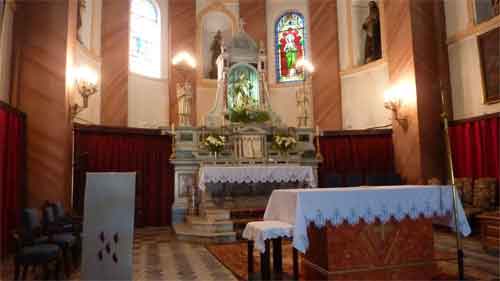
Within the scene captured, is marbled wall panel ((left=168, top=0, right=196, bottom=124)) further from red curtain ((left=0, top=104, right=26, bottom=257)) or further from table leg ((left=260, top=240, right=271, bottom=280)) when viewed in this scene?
table leg ((left=260, top=240, right=271, bottom=280))

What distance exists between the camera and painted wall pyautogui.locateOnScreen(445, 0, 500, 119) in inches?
339

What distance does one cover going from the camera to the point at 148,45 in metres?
12.4

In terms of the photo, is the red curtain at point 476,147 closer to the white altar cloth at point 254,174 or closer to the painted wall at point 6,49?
the white altar cloth at point 254,174

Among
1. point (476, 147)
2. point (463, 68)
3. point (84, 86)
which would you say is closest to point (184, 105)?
point (84, 86)

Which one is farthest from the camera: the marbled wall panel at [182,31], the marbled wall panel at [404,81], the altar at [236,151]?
the marbled wall panel at [182,31]

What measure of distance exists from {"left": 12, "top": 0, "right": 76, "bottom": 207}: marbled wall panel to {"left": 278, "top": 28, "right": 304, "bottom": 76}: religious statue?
760 centimetres

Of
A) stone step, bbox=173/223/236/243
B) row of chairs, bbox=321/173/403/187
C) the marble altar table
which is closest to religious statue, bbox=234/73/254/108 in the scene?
row of chairs, bbox=321/173/403/187

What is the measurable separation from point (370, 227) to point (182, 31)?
10.0m

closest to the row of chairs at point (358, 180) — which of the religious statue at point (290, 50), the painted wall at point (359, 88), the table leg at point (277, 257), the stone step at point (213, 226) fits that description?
the painted wall at point (359, 88)

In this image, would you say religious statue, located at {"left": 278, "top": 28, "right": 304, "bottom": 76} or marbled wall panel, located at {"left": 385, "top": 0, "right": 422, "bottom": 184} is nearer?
marbled wall panel, located at {"left": 385, "top": 0, "right": 422, "bottom": 184}

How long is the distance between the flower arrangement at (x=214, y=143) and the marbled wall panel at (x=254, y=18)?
530 cm

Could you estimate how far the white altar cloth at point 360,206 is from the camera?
13.3 feet

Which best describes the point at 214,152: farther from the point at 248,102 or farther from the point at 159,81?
the point at 159,81

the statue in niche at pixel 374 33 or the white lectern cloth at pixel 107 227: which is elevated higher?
the statue in niche at pixel 374 33
